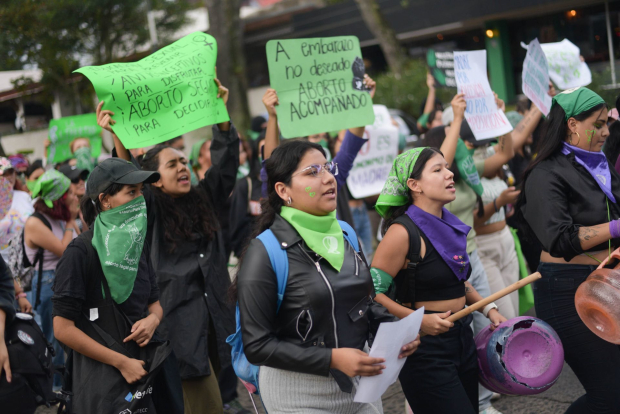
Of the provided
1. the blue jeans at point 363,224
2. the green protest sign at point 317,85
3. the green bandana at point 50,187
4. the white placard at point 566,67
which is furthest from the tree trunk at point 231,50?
the green protest sign at point 317,85

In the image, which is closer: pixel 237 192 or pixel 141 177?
pixel 141 177

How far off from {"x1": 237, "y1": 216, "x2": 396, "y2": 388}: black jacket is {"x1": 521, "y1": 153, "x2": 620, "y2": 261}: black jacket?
1.21m

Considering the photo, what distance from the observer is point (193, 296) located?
429 centimetres

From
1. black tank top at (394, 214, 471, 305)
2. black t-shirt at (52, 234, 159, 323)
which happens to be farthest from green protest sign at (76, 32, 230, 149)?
black tank top at (394, 214, 471, 305)

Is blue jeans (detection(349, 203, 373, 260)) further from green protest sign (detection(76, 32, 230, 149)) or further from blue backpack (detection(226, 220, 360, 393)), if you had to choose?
blue backpack (detection(226, 220, 360, 393))

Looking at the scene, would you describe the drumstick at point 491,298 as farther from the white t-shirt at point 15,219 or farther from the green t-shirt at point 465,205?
the white t-shirt at point 15,219

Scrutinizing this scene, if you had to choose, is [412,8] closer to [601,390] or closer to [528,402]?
[528,402]

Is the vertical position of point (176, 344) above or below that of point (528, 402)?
above

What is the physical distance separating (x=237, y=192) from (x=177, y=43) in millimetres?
1575

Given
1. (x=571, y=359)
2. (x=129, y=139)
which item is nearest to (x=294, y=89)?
(x=129, y=139)

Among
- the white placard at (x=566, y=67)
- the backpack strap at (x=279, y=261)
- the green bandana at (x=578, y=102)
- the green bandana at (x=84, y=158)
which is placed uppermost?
the white placard at (x=566, y=67)

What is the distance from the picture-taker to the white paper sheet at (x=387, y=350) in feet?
8.59

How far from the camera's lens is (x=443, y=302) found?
3.40 metres

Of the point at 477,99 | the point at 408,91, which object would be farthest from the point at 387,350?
the point at 408,91
